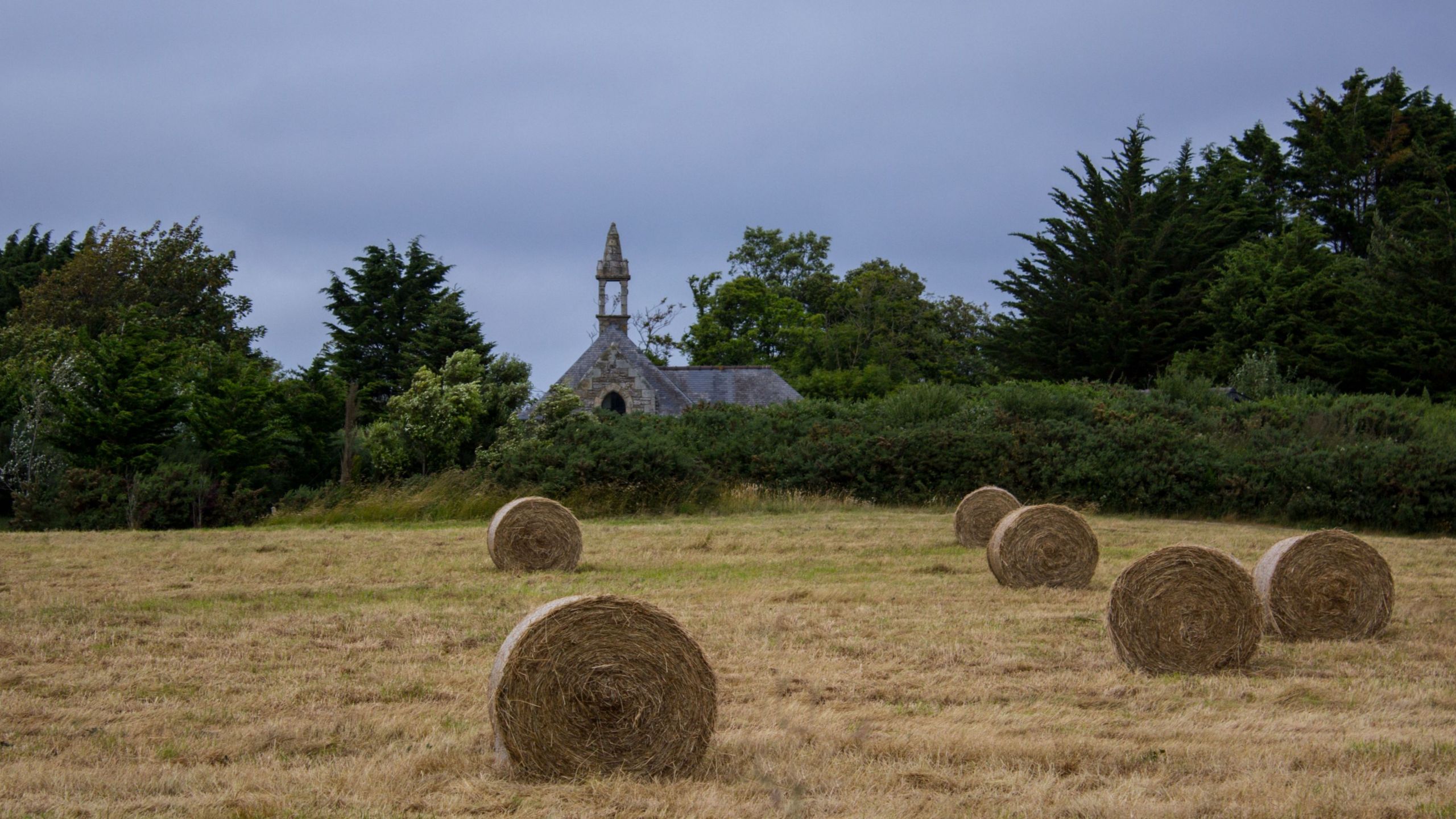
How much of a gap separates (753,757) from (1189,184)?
39.7 meters

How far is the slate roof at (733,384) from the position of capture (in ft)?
127

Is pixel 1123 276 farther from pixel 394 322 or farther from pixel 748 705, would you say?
pixel 748 705

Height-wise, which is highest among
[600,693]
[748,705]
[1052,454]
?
[1052,454]

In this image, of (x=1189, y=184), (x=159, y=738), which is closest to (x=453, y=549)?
(x=159, y=738)

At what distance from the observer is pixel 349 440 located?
22.6 meters

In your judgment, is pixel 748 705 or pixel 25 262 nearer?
pixel 748 705

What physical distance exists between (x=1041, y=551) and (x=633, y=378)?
2609cm

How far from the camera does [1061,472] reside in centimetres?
2142

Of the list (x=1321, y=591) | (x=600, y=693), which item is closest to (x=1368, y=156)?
(x=1321, y=591)

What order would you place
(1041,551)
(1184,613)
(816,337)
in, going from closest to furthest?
(1184,613) → (1041,551) → (816,337)

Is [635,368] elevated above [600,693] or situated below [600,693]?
above

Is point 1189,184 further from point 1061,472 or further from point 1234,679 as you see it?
point 1234,679

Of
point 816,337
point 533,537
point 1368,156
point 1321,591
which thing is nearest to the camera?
point 1321,591

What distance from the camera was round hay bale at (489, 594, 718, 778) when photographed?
5359 mm
